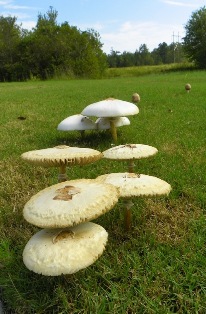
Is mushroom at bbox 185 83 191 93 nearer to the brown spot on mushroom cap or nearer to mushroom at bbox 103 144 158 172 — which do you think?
mushroom at bbox 103 144 158 172

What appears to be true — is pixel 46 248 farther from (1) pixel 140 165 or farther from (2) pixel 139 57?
(2) pixel 139 57

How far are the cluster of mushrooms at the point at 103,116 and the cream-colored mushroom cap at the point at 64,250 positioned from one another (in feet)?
8.34

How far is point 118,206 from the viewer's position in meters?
3.19

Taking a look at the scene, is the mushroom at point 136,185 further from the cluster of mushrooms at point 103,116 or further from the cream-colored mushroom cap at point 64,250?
the cluster of mushrooms at point 103,116

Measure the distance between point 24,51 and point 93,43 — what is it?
33.1ft

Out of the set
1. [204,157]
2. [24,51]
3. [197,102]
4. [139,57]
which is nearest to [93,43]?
[24,51]

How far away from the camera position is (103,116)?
4527mm

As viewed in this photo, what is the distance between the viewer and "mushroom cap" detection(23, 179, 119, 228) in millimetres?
2006

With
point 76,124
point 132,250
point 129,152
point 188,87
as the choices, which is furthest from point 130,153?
point 188,87

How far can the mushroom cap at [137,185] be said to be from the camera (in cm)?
242

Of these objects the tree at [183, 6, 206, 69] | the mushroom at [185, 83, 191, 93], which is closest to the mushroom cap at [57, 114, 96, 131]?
the mushroom at [185, 83, 191, 93]

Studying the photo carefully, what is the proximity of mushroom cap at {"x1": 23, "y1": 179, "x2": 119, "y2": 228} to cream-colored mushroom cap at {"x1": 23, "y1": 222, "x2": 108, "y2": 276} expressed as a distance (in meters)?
0.13

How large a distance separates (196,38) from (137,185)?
60601mm

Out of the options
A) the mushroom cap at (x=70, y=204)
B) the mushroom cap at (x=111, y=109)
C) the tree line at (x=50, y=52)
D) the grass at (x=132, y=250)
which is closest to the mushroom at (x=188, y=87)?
the grass at (x=132, y=250)
